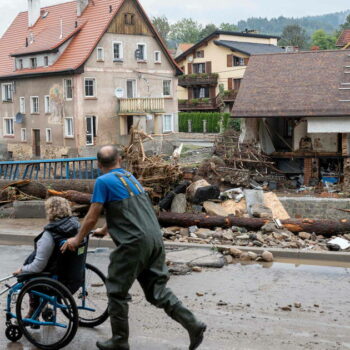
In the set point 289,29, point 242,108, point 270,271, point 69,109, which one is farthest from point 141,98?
point 289,29

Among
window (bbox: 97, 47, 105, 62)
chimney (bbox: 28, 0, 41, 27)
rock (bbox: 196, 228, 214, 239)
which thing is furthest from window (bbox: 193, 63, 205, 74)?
rock (bbox: 196, 228, 214, 239)

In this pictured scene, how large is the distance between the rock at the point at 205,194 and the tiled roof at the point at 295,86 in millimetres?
12939

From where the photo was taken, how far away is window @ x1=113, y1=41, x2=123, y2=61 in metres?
45.2

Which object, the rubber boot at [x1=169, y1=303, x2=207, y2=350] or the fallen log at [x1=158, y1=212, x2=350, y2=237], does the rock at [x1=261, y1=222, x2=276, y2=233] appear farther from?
the rubber boot at [x1=169, y1=303, x2=207, y2=350]

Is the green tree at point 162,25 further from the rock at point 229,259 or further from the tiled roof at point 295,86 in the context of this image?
the rock at point 229,259

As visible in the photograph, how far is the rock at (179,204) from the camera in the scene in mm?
13319

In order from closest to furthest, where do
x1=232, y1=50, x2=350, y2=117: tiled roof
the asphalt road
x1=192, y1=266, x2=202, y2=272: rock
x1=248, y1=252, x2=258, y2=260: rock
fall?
1. the asphalt road
2. x1=192, y1=266, x2=202, y2=272: rock
3. x1=248, y1=252, x2=258, y2=260: rock
4. x1=232, y1=50, x2=350, y2=117: tiled roof

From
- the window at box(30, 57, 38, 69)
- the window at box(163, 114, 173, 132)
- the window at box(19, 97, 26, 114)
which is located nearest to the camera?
the window at box(30, 57, 38, 69)

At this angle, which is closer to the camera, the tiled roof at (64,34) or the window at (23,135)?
the tiled roof at (64,34)

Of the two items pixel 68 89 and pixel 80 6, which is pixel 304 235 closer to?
pixel 68 89

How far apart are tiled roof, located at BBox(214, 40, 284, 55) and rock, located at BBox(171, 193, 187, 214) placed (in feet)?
156

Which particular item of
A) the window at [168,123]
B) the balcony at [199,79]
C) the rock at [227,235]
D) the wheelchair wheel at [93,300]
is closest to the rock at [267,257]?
the rock at [227,235]

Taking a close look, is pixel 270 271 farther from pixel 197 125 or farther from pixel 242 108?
pixel 197 125

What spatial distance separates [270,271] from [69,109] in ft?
118
